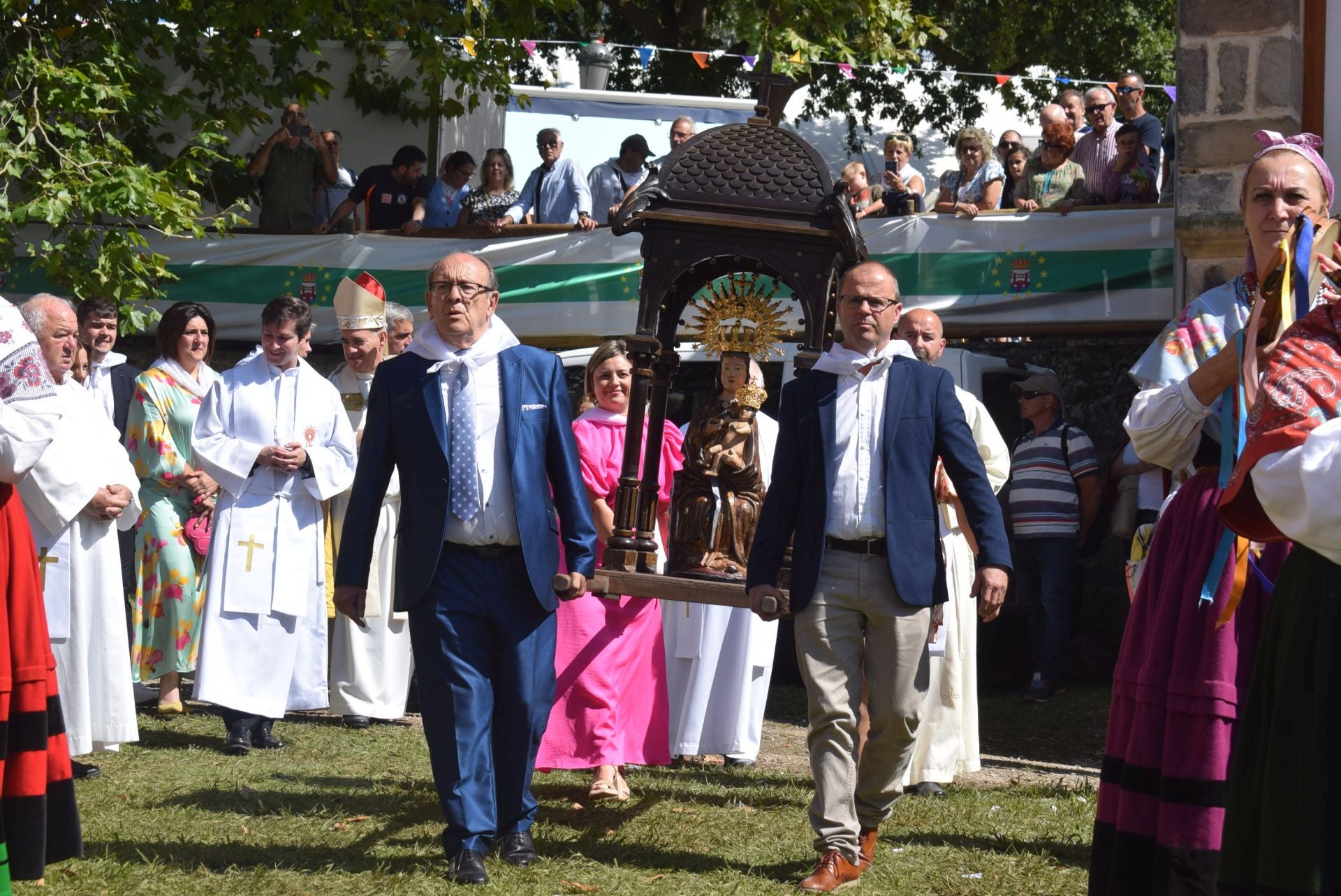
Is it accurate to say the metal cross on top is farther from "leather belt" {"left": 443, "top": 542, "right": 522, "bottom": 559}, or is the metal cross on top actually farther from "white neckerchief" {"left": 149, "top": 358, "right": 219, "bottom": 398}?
"white neckerchief" {"left": 149, "top": 358, "right": 219, "bottom": 398}

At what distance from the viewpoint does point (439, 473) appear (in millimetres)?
6145

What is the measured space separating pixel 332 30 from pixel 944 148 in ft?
37.9

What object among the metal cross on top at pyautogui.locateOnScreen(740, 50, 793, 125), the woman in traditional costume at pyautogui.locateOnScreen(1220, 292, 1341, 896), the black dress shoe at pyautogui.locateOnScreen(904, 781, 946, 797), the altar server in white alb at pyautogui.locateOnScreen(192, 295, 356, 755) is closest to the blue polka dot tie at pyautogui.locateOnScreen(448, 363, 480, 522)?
the metal cross on top at pyautogui.locateOnScreen(740, 50, 793, 125)

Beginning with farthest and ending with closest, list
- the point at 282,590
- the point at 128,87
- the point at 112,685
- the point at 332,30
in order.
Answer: the point at 332,30 → the point at 128,87 → the point at 282,590 → the point at 112,685

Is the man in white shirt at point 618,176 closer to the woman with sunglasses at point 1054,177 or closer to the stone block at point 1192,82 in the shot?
the woman with sunglasses at point 1054,177

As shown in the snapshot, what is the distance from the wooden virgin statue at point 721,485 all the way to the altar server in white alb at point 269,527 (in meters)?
2.59

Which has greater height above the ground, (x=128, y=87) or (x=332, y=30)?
(x=332, y=30)

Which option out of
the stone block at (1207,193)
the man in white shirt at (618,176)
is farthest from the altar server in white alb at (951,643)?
the man in white shirt at (618,176)

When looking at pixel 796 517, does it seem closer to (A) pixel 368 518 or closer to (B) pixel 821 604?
(B) pixel 821 604

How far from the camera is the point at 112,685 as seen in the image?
7898 millimetres

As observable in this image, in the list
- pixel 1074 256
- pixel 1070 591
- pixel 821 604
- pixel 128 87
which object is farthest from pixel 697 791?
pixel 128 87

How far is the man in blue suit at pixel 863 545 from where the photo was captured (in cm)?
598

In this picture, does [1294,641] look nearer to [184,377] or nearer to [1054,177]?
[184,377]

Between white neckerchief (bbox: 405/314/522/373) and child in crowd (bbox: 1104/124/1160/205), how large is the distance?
7.34m
